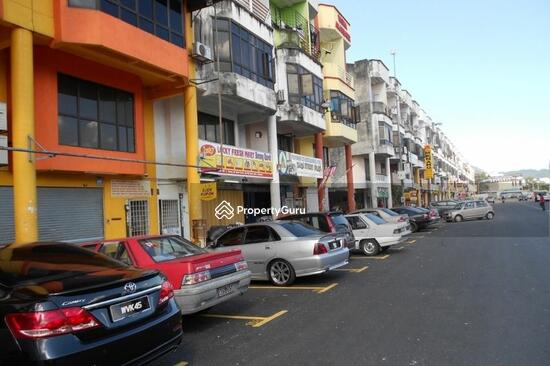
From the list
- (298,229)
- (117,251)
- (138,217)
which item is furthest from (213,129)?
(117,251)

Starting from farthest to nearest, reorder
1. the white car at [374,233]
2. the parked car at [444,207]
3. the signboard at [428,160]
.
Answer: the signboard at [428,160], the parked car at [444,207], the white car at [374,233]

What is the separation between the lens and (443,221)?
3575cm

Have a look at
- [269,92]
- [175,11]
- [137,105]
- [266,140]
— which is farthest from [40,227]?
[266,140]

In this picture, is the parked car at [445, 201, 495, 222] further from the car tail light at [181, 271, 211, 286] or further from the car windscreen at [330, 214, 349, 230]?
the car tail light at [181, 271, 211, 286]

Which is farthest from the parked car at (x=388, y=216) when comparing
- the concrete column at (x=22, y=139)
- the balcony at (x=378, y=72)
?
the balcony at (x=378, y=72)

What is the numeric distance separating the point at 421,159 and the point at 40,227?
54.1 m

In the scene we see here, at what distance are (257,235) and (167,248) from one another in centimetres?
338

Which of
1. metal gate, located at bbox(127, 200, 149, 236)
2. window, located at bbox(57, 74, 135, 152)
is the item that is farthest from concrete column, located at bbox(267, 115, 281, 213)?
window, located at bbox(57, 74, 135, 152)

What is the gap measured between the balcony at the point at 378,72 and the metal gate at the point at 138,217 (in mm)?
29852

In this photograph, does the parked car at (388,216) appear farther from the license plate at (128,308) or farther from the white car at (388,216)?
the license plate at (128,308)

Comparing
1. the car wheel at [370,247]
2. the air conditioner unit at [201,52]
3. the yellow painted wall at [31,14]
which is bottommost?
the car wheel at [370,247]

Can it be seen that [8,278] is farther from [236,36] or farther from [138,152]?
[236,36]

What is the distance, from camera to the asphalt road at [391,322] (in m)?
5.28

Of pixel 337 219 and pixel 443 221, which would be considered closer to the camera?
pixel 337 219
